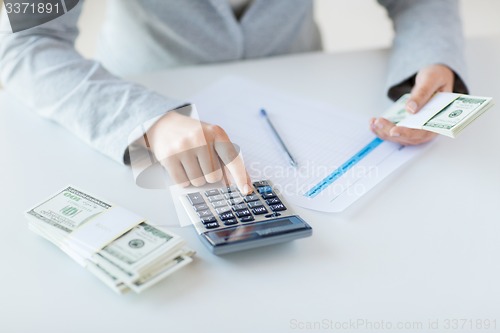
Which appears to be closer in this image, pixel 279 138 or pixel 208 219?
pixel 208 219

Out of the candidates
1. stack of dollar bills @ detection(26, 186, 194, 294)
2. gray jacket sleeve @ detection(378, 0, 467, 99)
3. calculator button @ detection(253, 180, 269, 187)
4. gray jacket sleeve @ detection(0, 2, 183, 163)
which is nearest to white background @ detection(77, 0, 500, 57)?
gray jacket sleeve @ detection(378, 0, 467, 99)

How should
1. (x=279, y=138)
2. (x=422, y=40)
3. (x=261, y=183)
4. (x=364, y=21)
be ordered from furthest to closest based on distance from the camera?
1. (x=364, y=21)
2. (x=422, y=40)
3. (x=279, y=138)
4. (x=261, y=183)

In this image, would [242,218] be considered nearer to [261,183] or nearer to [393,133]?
[261,183]

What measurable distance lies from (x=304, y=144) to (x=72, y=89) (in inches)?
12.3

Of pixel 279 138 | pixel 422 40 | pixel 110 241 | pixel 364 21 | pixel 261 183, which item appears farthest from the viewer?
pixel 364 21

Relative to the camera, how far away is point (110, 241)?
1.66 ft

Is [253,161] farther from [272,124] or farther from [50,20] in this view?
[50,20]

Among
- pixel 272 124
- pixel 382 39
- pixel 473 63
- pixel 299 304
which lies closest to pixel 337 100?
pixel 272 124

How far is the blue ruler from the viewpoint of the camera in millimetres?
616

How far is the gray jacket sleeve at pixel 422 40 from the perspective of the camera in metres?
0.81

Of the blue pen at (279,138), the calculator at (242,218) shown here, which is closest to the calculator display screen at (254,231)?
the calculator at (242,218)

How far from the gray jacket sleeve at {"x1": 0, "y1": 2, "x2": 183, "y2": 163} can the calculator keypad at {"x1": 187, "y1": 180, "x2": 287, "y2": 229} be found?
5.5 inches

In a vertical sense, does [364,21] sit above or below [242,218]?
below

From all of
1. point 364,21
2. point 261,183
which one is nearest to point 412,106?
point 261,183
